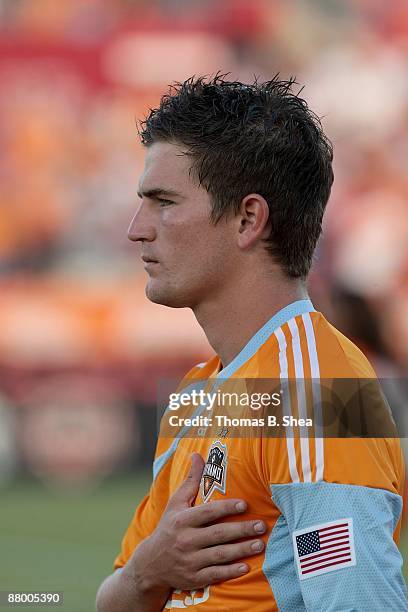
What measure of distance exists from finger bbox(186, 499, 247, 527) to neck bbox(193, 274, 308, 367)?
1.32ft

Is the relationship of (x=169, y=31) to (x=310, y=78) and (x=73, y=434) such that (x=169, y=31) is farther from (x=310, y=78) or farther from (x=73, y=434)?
(x=73, y=434)

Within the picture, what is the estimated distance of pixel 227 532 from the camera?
2.06m

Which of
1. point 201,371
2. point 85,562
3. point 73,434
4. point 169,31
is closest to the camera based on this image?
point 201,371

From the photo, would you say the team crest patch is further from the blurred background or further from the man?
the blurred background

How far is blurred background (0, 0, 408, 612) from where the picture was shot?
12.4 metres

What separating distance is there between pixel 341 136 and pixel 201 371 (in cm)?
1203

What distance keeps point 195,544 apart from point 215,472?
14cm

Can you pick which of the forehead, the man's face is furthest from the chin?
the forehead

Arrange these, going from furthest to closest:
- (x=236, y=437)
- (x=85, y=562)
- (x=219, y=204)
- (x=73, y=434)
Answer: (x=73, y=434) → (x=85, y=562) → (x=219, y=204) → (x=236, y=437)

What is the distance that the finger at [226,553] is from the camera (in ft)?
6.67

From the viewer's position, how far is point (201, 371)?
2.64 m

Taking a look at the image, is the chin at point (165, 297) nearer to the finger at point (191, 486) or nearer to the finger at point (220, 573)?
the finger at point (191, 486)

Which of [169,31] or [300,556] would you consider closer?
[300,556]

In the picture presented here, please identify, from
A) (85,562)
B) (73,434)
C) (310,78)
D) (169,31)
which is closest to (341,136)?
(310,78)
